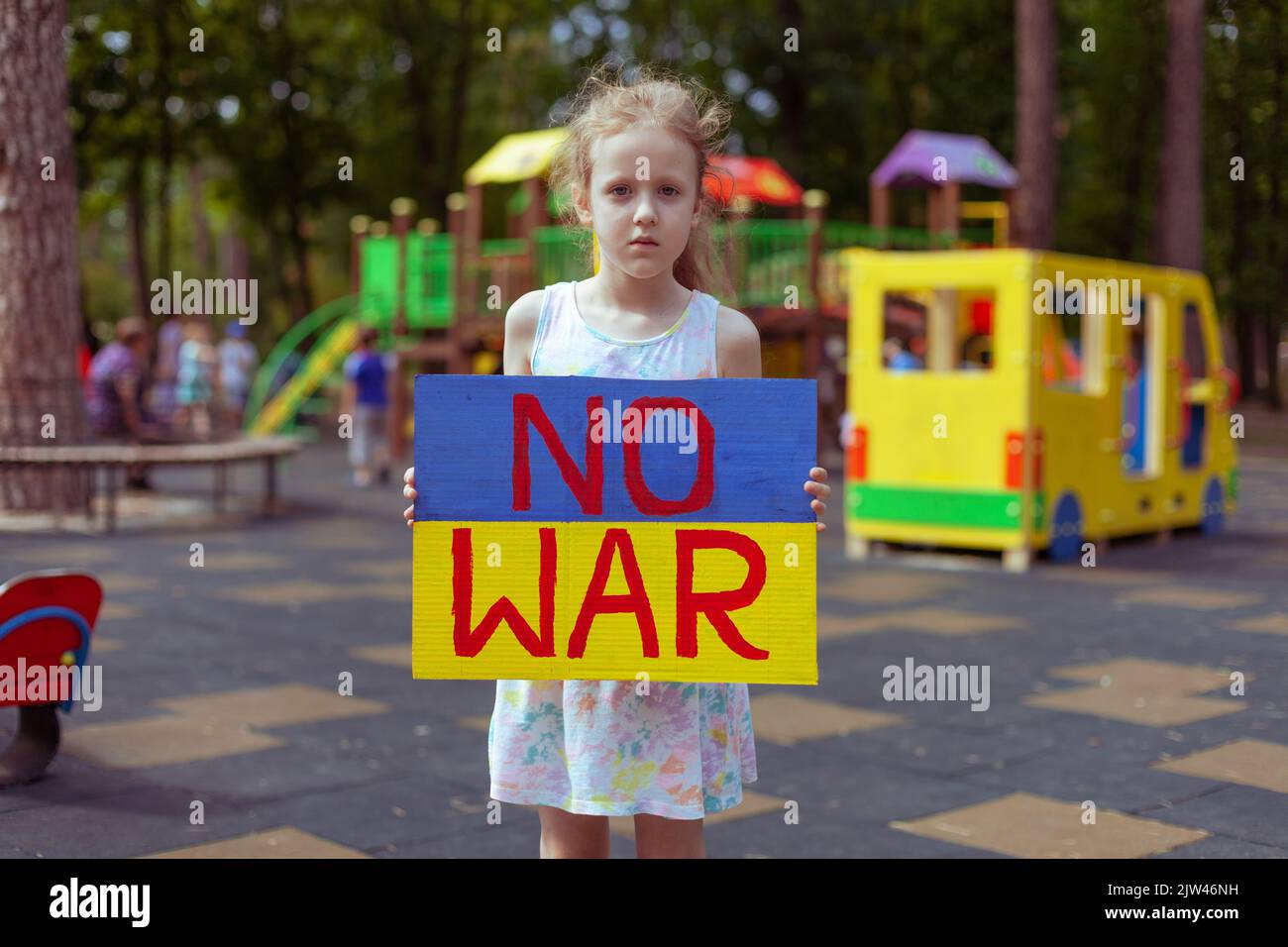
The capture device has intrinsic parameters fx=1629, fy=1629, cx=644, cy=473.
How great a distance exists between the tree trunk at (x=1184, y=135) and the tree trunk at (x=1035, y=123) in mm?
3303

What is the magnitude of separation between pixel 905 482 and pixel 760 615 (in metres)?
9.08

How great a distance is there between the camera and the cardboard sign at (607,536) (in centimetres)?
295

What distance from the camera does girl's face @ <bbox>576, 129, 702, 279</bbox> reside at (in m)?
3.01

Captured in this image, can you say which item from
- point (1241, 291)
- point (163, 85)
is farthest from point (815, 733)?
point (1241, 291)

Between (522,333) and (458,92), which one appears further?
(458,92)

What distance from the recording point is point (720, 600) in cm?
298

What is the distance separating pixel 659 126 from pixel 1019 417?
854cm

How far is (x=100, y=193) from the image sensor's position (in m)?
37.0

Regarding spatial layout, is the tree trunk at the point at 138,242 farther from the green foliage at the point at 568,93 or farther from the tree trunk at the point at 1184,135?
the tree trunk at the point at 1184,135

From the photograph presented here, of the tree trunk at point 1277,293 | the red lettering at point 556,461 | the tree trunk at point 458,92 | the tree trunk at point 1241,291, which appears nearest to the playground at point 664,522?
the red lettering at point 556,461

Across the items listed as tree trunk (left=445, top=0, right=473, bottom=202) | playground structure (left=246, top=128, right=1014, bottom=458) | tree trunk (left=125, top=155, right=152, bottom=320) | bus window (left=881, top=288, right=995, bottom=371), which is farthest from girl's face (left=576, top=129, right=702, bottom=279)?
tree trunk (left=445, top=0, right=473, bottom=202)

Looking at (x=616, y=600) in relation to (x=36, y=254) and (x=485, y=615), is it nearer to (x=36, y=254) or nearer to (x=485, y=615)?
(x=485, y=615)

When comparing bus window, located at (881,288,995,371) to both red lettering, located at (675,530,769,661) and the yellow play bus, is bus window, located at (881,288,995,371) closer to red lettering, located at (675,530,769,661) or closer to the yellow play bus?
the yellow play bus

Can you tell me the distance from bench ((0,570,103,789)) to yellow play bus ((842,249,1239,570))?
24.0 ft
